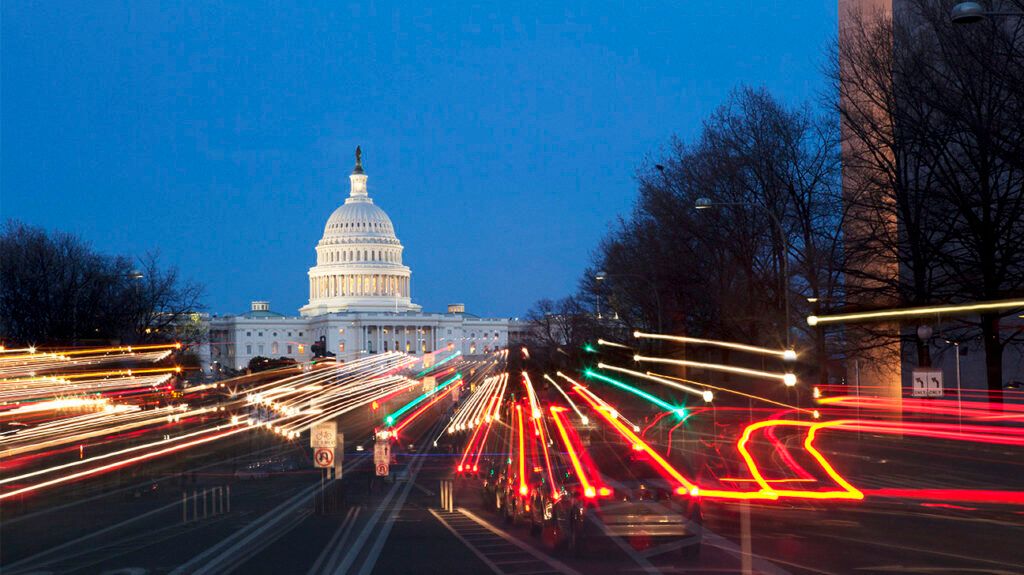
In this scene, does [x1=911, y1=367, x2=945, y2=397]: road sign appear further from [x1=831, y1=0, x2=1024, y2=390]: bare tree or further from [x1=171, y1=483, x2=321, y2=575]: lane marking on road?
[x1=171, y1=483, x2=321, y2=575]: lane marking on road

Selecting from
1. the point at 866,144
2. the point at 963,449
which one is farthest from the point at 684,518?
the point at 866,144

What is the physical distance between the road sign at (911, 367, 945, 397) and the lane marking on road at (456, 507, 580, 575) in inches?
425

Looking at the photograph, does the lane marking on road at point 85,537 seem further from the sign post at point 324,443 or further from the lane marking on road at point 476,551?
the lane marking on road at point 476,551

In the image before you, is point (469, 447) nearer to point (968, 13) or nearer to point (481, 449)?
point (481, 449)

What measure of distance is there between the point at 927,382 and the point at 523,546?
1393 centimetres

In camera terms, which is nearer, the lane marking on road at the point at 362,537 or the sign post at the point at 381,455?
the lane marking on road at the point at 362,537

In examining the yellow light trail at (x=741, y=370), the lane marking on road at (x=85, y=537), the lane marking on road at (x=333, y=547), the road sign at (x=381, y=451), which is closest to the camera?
the lane marking on road at (x=333, y=547)

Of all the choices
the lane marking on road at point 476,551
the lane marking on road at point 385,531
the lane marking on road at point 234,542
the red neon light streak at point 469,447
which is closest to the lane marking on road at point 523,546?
the lane marking on road at point 476,551

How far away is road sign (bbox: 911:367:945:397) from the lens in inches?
1057

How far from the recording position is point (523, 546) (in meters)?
16.5

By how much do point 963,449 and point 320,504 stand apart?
16173 millimetres

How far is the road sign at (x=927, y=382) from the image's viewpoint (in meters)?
26.8

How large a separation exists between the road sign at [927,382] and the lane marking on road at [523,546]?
10784 millimetres

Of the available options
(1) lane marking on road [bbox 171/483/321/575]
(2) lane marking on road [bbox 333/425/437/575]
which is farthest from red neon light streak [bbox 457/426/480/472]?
(1) lane marking on road [bbox 171/483/321/575]
